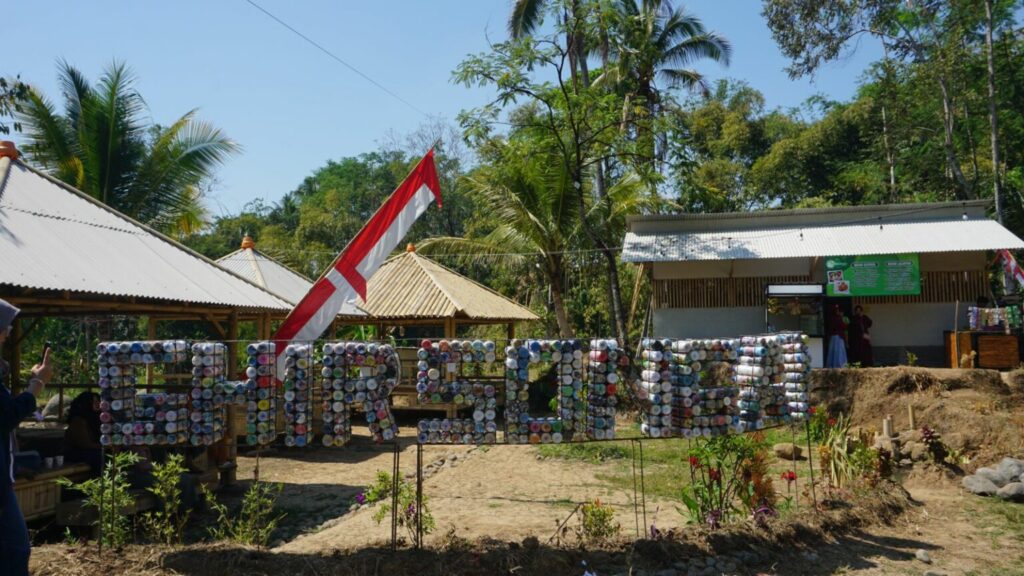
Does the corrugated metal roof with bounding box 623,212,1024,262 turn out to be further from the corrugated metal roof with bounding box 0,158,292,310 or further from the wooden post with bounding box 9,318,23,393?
the wooden post with bounding box 9,318,23,393

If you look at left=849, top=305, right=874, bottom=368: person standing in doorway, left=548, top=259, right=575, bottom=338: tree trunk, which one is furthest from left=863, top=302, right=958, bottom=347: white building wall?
left=548, top=259, right=575, bottom=338: tree trunk

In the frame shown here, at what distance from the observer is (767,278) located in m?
17.7

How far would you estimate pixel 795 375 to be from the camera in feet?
23.3

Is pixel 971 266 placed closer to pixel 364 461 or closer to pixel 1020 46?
pixel 1020 46

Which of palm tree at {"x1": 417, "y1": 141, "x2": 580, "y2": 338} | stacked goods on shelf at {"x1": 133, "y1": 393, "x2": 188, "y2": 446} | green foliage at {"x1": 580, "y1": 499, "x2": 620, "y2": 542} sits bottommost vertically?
green foliage at {"x1": 580, "y1": 499, "x2": 620, "y2": 542}

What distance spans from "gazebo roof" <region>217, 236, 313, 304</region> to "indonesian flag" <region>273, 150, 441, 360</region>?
7.68m

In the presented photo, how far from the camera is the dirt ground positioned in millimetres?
5996

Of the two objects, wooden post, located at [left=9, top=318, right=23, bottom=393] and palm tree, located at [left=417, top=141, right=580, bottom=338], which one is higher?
palm tree, located at [left=417, top=141, right=580, bottom=338]

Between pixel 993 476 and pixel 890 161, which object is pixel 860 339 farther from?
pixel 890 161

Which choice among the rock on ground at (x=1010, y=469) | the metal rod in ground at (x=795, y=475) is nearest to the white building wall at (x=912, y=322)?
the metal rod in ground at (x=795, y=475)

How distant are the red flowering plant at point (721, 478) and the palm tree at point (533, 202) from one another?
11.5m

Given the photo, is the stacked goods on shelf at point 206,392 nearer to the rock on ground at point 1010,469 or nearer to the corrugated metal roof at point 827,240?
the rock on ground at point 1010,469

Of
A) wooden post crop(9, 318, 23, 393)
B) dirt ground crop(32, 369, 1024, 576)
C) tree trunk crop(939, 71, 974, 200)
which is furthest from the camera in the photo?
tree trunk crop(939, 71, 974, 200)

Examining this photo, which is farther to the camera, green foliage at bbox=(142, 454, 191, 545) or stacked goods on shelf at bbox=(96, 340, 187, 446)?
green foliage at bbox=(142, 454, 191, 545)
